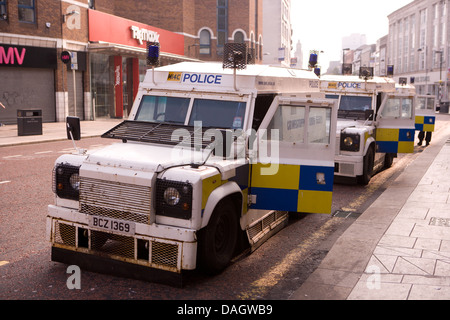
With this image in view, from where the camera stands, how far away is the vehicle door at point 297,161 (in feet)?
18.9

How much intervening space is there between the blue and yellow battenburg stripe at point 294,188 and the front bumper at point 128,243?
4.80 ft

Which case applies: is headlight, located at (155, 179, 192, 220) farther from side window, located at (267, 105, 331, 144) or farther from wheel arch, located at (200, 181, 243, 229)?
side window, located at (267, 105, 331, 144)

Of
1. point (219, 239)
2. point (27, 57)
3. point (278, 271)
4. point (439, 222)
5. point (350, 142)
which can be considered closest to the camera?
point (219, 239)

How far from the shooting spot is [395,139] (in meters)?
12.0

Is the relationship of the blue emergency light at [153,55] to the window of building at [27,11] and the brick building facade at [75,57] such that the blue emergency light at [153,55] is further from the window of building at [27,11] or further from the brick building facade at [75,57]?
the window of building at [27,11]

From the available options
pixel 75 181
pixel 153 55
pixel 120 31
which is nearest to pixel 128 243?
pixel 75 181

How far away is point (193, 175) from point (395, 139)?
878 centimetres

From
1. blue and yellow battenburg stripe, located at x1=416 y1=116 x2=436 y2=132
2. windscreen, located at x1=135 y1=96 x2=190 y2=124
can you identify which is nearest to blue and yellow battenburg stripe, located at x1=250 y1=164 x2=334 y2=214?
windscreen, located at x1=135 y1=96 x2=190 y2=124

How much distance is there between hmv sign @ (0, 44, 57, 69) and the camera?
25.0m

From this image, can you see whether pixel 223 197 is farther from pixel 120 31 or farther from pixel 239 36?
pixel 239 36

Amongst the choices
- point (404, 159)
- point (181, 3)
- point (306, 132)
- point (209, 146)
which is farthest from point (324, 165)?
point (181, 3)

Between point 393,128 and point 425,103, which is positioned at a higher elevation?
point 425,103

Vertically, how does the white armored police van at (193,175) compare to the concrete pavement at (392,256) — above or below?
above

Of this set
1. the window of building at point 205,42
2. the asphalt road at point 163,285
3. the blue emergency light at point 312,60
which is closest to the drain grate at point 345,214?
the asphalt road at point 163,285
